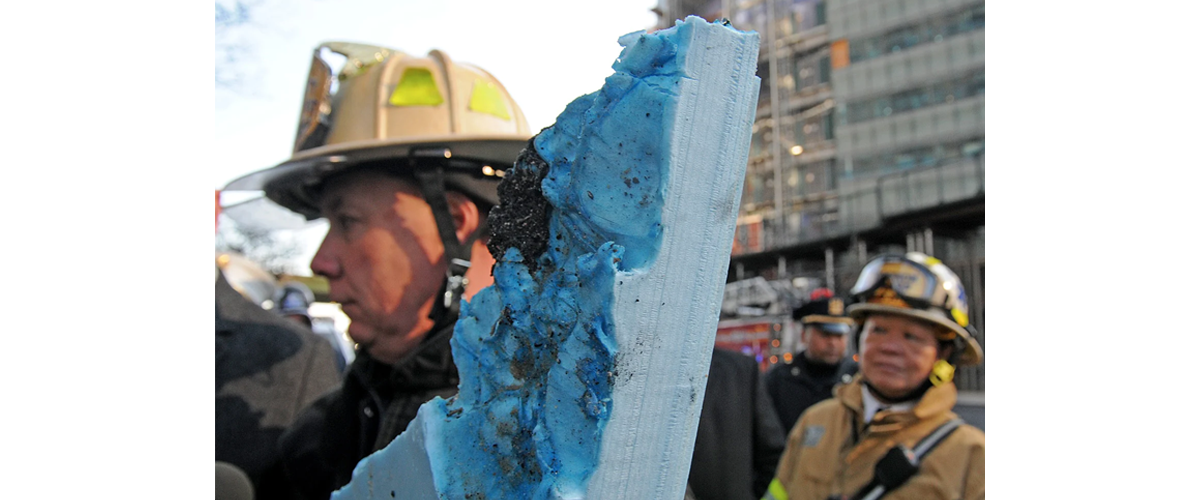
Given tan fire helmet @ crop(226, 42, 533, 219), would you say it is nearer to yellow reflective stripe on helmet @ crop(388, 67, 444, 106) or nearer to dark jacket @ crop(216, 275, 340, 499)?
yellow reflective stripe on helmet @ crop(388, 67, 444, 106)

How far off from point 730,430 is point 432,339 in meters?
0.84

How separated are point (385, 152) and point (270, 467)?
123 centimetres

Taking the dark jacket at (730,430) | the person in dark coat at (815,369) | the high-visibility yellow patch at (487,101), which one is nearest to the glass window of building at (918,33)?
the person in dark coat at (815,369)

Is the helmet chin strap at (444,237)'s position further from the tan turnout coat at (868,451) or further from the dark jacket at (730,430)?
the tan turnout coat at (868,451)

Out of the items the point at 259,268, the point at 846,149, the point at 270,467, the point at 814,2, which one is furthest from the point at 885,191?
the point at 270,467

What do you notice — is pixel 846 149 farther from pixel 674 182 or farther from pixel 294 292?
pixel 674 182

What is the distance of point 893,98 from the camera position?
16609 mm

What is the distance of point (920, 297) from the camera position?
2531 mm

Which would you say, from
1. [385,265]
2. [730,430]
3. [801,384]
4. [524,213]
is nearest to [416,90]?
[385,265]

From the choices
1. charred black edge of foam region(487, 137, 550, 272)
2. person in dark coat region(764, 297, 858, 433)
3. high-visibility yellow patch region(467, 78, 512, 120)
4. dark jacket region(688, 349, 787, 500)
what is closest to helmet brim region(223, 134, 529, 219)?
high-visibility yellow patch region(467, 78, 512, 120)

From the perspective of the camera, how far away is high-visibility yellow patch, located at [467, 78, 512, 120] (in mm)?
2031

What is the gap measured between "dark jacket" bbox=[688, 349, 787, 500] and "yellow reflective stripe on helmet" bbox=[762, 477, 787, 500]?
0.46 ft

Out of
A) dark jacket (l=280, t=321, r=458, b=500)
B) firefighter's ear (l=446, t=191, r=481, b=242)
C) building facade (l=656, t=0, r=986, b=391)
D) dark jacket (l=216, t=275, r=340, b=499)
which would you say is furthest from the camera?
building facade (l=656, t=0, r=986, b=391)

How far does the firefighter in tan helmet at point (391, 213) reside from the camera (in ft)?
5.78
